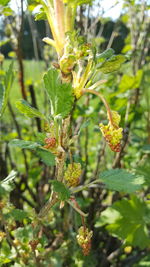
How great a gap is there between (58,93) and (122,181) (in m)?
0.20

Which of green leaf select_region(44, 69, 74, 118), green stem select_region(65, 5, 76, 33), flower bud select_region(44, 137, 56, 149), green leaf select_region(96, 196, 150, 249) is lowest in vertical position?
green leaf select_region(96, 196, 150, 249)

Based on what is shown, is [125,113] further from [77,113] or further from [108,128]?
[108,128]

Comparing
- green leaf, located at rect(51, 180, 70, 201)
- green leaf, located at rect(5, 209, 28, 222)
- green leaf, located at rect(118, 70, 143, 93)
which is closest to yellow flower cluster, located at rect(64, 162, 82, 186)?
green leaf, located at rect(51, 180, 70, 201)

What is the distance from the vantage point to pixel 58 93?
572 mm

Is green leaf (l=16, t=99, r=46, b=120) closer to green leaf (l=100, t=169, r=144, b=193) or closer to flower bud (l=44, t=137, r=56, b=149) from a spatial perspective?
flower bud (l=44, t=137, r=56, b=149)

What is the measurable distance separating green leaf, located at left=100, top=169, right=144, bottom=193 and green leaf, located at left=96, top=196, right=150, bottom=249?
70 centimetres

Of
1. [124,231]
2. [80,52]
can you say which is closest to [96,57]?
[80,52]

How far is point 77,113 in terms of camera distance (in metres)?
1.59

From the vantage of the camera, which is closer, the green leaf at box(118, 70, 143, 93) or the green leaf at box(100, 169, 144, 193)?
the green leaf at box(100, 169, 144, 193)

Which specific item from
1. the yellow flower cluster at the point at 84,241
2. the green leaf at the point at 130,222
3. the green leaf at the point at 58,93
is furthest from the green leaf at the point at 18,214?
the green leaf at the point at 130,222

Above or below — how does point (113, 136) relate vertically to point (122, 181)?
above

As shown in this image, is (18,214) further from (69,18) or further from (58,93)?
(69,18)

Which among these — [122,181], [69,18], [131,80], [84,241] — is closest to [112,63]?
[69,18]

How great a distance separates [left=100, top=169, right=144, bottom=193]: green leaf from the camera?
23.9 inches
